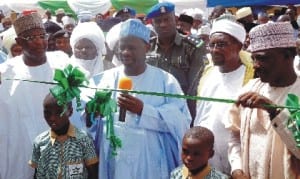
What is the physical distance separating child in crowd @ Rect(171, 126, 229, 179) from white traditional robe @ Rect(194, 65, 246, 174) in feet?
1.57

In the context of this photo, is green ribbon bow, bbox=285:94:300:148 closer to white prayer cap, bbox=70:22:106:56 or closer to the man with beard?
the man with beard

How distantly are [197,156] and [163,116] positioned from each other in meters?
0.70

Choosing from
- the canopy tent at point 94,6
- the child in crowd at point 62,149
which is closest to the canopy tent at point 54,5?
the canopy tent at point 94,6

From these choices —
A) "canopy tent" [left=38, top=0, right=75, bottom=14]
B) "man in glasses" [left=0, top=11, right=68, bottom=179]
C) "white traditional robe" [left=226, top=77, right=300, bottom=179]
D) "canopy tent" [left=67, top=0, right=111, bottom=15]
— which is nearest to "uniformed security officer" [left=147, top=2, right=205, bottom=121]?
"man in glasses" [left=0, top=11, right=68, bottom=179]

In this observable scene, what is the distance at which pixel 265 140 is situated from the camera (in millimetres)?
3439

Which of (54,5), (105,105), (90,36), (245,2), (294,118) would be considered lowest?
(105,105)

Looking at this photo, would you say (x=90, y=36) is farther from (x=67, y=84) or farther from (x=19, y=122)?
(x=67, y=84)

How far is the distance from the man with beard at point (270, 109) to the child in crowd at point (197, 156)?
0.33 meters

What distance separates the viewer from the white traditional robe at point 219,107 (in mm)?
4473

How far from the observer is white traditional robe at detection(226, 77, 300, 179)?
10.5 ft

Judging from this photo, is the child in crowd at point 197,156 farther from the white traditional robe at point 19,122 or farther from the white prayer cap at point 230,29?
the white traditional robe at point 19,122

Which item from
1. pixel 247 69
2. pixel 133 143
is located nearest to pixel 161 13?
pixel 247 69

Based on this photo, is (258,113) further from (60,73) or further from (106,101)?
(60,73)

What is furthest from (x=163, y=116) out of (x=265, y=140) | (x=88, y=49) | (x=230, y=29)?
(x=88, y=49)
